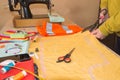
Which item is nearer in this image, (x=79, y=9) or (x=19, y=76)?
(x=19, y=76)

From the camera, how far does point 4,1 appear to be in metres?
2.35

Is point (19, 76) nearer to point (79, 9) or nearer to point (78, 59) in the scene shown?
point (78, 59)

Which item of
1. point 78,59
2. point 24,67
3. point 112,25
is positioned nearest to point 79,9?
point 112,25

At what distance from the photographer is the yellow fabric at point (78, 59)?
0.81 metres

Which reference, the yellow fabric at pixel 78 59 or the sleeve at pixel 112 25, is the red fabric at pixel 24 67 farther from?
the sleeve at pixel 112 25

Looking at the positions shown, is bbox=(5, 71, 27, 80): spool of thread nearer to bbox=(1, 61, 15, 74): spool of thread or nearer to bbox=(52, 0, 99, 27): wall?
bbox=(1, 61, 15, 74): spool of thread

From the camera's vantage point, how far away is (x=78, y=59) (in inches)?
37.2

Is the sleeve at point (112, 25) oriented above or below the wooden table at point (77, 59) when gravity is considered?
above

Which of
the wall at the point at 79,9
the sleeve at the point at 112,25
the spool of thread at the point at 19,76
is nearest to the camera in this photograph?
the spool of thread at the point at 19,76

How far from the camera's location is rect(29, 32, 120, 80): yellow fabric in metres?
0.81

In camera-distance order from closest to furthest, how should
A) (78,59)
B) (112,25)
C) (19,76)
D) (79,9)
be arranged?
(19,76) → (78,59) → (112,25) → (79,9)

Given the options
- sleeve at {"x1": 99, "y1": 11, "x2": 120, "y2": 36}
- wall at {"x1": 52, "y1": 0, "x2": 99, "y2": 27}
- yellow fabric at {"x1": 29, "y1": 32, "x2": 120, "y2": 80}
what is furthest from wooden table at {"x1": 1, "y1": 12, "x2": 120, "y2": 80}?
wall at {"x1": 52, "y1": 0, "x2": 99, "y2": 27}

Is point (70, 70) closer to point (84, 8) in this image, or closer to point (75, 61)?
point (75, 61)

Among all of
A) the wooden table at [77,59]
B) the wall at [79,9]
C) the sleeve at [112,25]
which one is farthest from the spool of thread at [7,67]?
the wall at [79,9]
